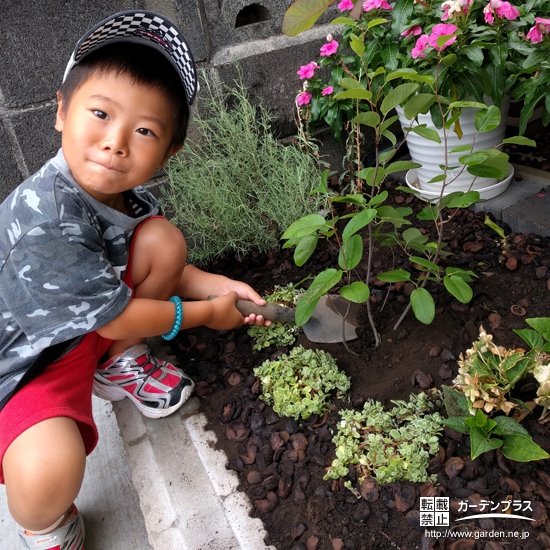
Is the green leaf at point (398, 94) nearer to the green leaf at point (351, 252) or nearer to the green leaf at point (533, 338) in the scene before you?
the green leaf at point (351, 252)

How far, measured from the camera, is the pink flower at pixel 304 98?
7.98 feet

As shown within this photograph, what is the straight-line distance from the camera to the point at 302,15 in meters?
1.45

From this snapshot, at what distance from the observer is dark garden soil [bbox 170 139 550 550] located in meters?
1.24

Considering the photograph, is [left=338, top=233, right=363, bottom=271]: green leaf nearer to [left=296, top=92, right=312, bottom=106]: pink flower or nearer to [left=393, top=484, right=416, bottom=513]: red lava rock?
[left=393, top=484, right=416, bottom=513]: red lava rock

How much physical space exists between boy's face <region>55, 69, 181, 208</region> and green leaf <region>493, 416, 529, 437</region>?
42.9 inches

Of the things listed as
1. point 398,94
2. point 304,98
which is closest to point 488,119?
point 398,94

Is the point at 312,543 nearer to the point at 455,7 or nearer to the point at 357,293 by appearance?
the point at 357,293

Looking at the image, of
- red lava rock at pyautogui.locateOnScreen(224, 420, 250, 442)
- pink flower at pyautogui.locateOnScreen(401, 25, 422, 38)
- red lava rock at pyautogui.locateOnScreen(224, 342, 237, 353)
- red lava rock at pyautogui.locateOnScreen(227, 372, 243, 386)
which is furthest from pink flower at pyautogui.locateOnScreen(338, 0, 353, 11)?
red lava rock at pyautogui.locateOnScreen(224, 420, 250, 442)

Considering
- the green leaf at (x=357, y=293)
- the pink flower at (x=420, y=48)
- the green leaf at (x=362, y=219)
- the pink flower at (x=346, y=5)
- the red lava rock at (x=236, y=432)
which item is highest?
the pink flower at (x=346, y=5)

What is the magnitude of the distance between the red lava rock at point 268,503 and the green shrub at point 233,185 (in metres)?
1.10

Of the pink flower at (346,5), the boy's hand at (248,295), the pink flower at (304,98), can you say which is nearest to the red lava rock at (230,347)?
the boy's hand at (248,295)

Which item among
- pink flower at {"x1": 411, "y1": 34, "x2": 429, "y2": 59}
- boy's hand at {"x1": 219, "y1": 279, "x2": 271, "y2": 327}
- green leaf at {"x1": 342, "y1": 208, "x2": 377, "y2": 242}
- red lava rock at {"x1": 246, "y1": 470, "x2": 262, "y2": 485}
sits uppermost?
pink flower at {"x1": 411, "y1": 34, "x2": 429, "y2": 59}

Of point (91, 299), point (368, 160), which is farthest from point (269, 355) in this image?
point (368, 160)

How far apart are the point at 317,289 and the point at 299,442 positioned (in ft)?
1.53
